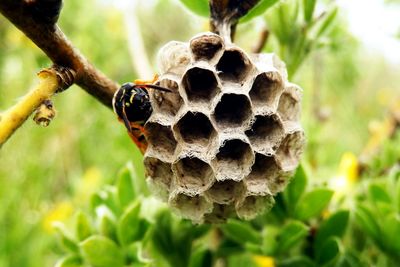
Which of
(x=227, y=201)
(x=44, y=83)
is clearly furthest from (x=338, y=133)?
(x=44, y=83)

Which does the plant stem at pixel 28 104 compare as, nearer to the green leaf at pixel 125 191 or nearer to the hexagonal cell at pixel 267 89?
the hexagonal cell at pixel 267 89

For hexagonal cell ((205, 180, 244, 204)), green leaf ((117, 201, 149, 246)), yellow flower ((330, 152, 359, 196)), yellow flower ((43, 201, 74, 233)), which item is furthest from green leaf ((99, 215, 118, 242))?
yellow flower ((43, 201, 74, 233))

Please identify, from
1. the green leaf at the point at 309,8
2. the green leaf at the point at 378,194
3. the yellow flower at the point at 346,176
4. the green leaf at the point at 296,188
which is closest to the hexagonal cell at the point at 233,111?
the green leaf at the point at 296,188

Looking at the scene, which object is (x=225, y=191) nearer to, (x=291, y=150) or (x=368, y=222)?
(x=291, y=150)

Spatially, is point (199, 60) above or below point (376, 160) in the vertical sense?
below


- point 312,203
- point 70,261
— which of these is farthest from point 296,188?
point 70,261

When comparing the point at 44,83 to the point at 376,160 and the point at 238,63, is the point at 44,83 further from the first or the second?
the point at 376,160
